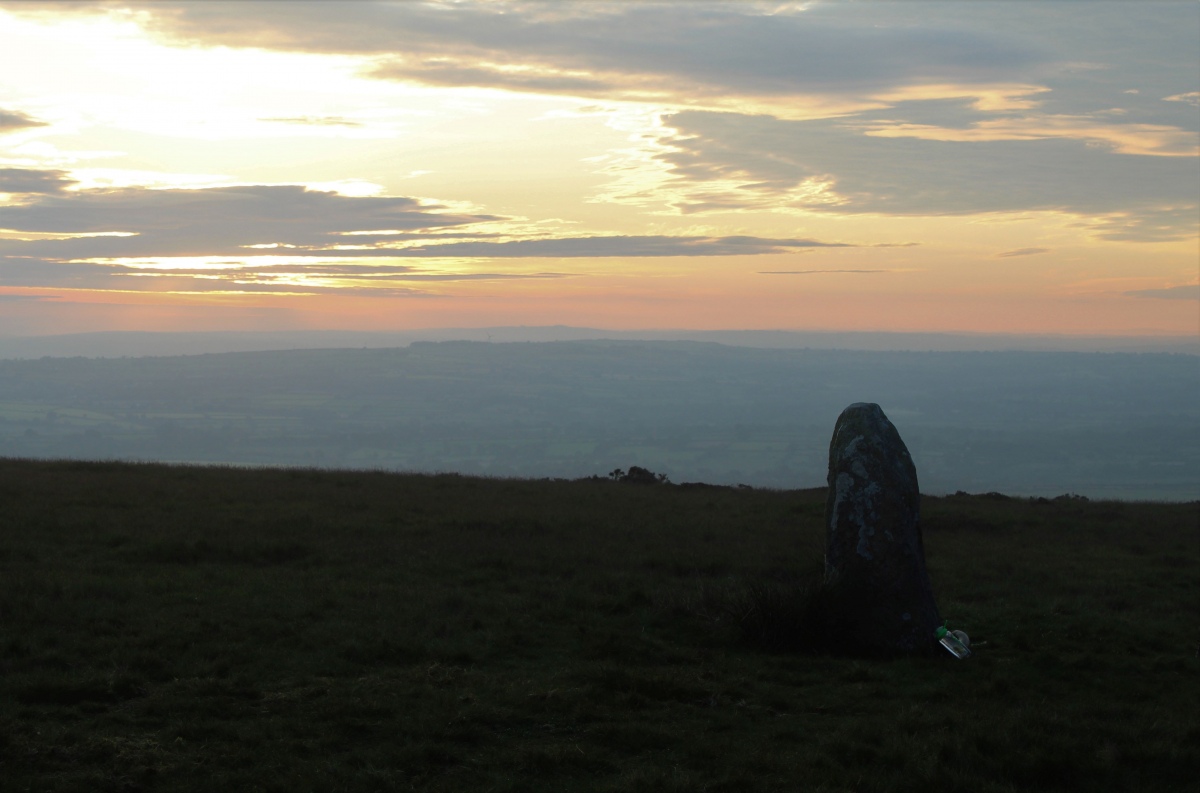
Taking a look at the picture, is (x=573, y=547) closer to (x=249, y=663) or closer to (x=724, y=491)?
(x=249, y=663)

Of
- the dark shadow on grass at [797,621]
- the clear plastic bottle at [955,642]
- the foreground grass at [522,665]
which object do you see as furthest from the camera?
the dark shadow on grass at [797,621]

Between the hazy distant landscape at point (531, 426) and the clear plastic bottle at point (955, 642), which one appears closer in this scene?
the clear plastic bottle at point (955, 642)

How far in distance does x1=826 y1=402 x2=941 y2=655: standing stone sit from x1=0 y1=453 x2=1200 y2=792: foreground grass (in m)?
0.64

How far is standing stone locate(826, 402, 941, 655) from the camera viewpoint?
11625 millimetres

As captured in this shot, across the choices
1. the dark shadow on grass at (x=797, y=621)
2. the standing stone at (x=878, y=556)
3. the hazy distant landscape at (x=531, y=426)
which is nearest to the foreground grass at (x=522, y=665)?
the dark shadow on grass at (x=797, y=621)

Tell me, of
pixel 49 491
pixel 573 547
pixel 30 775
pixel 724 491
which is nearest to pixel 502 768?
pixel 30 775

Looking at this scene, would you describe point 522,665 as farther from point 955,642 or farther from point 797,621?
point 955,642

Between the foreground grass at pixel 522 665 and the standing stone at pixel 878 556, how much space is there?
0.64 meters

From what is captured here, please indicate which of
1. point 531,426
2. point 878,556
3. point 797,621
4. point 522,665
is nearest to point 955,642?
point 878,556

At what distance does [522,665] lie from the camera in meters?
10.5

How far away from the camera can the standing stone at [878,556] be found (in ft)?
38.1

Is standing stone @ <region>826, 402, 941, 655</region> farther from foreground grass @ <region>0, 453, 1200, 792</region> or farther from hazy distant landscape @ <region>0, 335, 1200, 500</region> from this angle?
hazy distant landscape @ <region>0, 335, 1200, 500</region>

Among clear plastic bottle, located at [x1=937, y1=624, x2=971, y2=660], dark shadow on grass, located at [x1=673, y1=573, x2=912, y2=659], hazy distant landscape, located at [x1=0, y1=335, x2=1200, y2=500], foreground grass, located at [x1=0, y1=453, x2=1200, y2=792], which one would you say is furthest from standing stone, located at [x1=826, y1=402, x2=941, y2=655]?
hazy distant landscape, located at [x1=0, y1=335, x2=1200, y2=500]

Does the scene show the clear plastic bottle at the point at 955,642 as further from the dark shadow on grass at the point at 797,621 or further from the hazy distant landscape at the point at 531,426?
the hazy distant landscape at the point at 531,426
